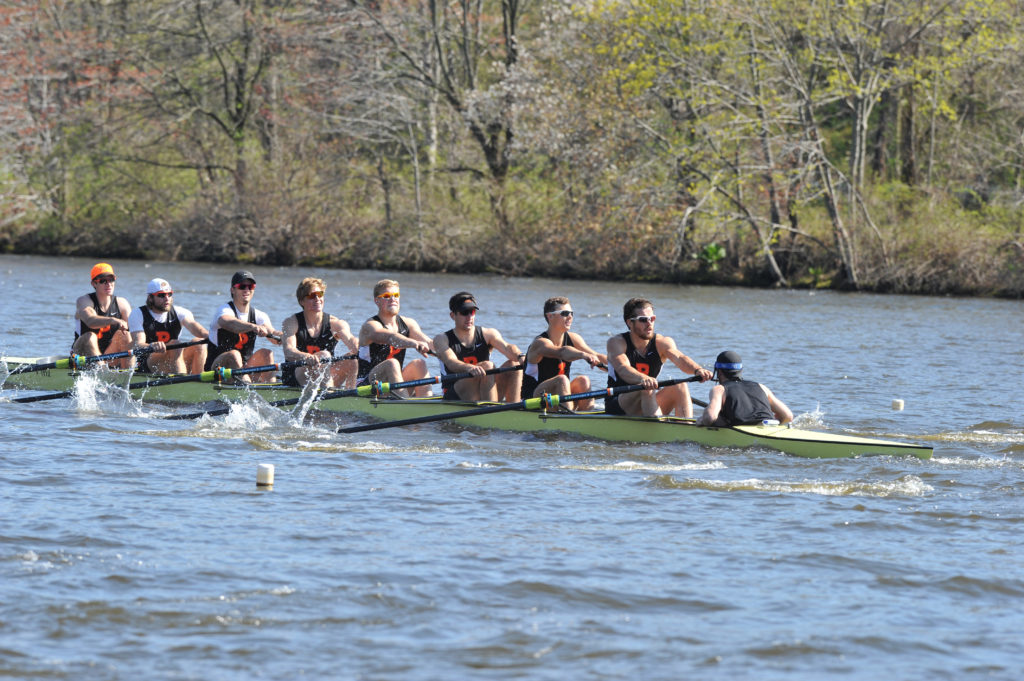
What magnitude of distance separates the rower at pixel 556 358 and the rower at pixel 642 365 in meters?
0.38

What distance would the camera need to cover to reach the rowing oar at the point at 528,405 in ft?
37.9

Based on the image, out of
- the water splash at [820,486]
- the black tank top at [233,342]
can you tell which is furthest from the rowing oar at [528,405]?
the black tank top at [233,342]

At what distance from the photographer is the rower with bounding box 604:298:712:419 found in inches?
461

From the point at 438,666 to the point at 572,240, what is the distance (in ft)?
94.1

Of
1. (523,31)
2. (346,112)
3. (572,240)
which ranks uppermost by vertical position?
(523,31)

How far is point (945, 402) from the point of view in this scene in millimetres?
15773

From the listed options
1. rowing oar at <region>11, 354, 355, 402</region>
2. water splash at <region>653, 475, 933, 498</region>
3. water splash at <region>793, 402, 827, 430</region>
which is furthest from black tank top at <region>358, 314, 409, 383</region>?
water splash at <region>793, 402, 827, 430</region>

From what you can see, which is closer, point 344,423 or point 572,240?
point 344,423

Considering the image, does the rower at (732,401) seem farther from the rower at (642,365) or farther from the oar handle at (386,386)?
the oar handle at (386,386)

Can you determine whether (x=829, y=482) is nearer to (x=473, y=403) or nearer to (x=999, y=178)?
(x=473, y=403)

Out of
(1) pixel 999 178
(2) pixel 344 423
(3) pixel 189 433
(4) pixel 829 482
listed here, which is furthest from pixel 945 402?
(1) pixel 999 178

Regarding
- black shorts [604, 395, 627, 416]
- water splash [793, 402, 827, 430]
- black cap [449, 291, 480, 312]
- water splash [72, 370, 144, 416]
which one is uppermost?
black cap [449, 291, 480, 312]

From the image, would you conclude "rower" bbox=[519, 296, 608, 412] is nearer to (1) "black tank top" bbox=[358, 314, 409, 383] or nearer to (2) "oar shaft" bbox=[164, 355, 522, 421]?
(2) "oar shaft" bbox=[164, 355, 522, 421]

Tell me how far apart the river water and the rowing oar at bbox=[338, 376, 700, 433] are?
19 cm
